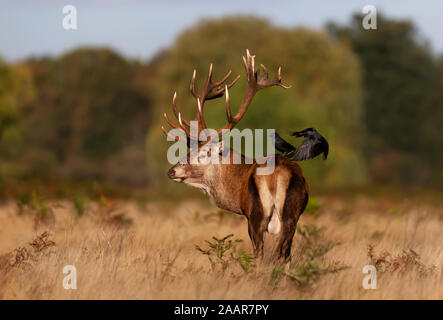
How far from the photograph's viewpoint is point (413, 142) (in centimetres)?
5631

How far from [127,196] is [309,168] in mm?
7516

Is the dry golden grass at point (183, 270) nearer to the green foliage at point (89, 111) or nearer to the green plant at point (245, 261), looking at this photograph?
the green plant at point (245, 261)

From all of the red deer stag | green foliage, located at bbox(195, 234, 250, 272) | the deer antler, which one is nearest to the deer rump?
the red deer stag

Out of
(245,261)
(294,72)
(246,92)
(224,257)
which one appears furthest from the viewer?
(294,72)

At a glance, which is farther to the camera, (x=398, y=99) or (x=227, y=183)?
(x=398, y=99)

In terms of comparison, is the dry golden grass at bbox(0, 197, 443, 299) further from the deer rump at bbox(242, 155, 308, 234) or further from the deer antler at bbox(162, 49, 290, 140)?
the deer antler at bbox(162, 49, 290, 140)

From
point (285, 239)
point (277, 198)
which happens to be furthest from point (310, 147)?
point (285, 239)

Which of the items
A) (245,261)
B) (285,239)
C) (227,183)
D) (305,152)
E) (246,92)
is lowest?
(245,261)

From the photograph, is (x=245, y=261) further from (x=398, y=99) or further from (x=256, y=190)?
(x=398, y=99)

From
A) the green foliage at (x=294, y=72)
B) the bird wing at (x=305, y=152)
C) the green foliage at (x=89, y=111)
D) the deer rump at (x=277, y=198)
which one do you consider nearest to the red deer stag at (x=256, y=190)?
the deer rump at (x=277, y=198)

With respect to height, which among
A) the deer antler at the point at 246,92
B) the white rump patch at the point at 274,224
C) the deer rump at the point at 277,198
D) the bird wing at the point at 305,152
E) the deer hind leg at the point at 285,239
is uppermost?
the deer antler at the point at 246,92

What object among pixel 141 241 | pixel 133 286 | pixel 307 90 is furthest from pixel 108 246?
pixel 307 90

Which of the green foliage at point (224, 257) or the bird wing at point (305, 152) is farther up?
the bird wing at point (305, 152)
